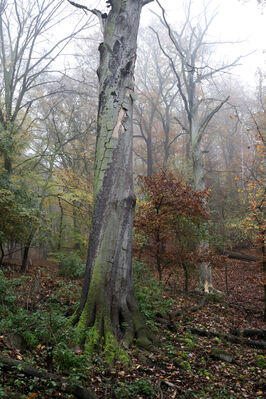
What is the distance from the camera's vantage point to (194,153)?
12.0 m

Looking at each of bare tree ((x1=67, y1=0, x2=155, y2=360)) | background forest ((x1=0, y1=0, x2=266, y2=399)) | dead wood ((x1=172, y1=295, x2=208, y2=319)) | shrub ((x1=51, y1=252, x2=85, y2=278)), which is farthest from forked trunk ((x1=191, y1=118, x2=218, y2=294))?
bare tree ((x1=67, y1=0, x2=155, y2=360))

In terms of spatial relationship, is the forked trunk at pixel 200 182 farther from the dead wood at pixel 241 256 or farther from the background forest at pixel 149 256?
→ the dead wood at pixel 241 256

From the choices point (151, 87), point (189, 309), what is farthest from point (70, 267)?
point (151, 87)

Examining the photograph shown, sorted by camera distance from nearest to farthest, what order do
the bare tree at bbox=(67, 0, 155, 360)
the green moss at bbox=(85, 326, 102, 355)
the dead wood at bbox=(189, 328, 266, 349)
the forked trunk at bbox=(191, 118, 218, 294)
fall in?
the green moss at bbox=(85, 326, 102, 355) < the bare tree at bbox=(67, 0, 155, 360) < the dead wood at bbox=(189, 328, 266, 349) < the forked trunk at bbox=(191, 118, 218, 294)

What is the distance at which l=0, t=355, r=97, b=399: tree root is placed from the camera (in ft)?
8.64

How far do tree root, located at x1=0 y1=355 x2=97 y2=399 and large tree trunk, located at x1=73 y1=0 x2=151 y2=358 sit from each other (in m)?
1.17

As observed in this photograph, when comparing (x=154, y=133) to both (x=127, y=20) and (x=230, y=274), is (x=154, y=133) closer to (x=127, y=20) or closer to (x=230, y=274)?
(x=230, y=274)

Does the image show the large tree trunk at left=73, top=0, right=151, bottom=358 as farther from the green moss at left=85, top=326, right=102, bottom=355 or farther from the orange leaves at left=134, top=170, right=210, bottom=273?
the orange leaves at left=134, top=170, right=210, bottom=273

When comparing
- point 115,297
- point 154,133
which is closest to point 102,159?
point 115,297

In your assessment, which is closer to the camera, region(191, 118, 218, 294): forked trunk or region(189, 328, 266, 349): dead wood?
region(189, 328, 266, 349): dead wood

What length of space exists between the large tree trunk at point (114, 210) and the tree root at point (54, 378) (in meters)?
1.17

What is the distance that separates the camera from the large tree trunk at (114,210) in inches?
167

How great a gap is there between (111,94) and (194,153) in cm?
756

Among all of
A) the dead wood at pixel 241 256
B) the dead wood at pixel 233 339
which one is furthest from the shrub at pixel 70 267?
the dead wood at pixel 241 256
